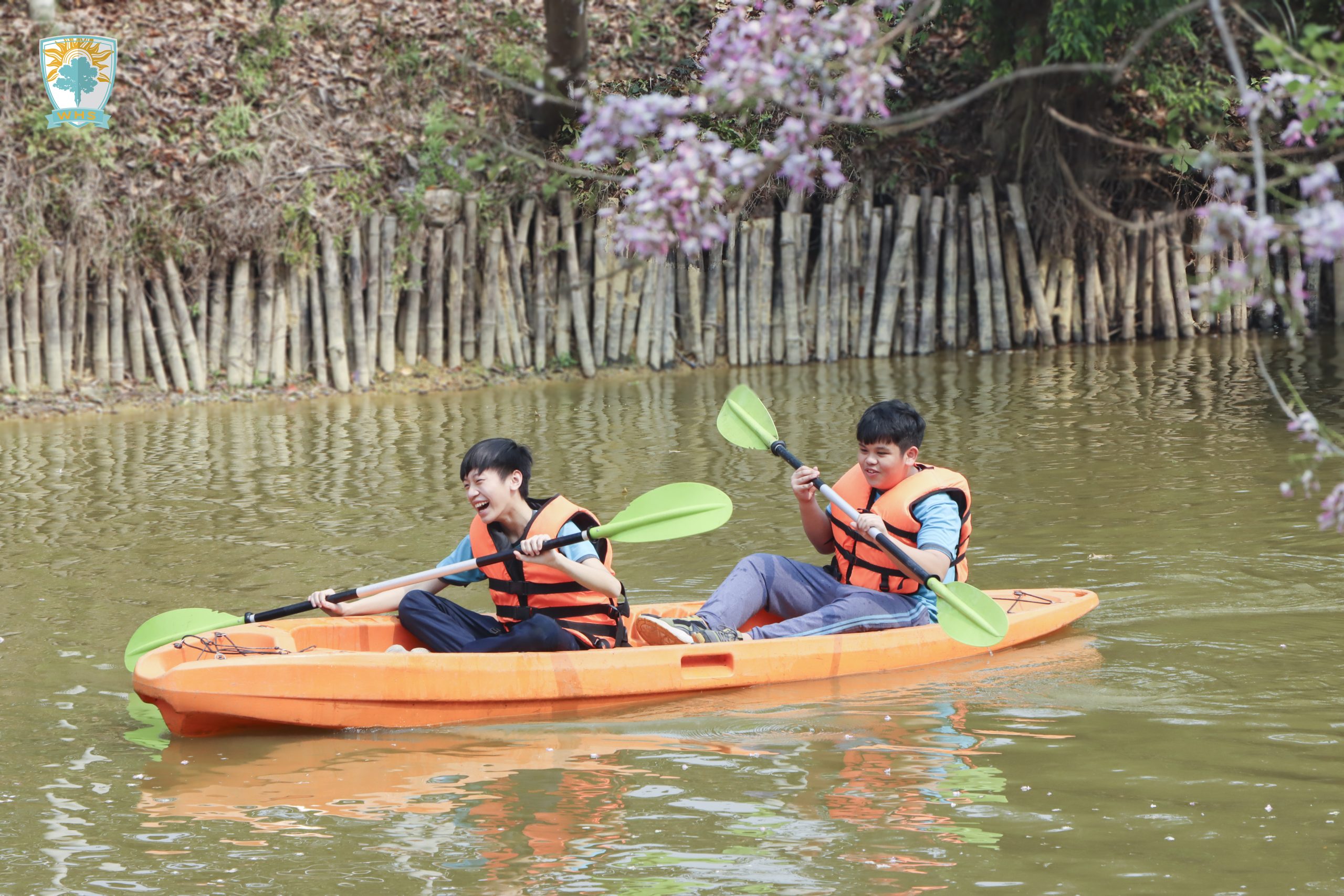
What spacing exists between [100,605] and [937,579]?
359 centimetres

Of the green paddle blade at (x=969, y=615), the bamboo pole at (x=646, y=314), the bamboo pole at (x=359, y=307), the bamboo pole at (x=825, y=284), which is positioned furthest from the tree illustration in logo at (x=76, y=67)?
the green paddle blade at (x=969, y=615)

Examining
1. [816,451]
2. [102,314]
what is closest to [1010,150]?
[816,451]

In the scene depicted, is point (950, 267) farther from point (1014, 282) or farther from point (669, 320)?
point (669, 320)

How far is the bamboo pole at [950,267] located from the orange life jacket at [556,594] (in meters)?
9.00

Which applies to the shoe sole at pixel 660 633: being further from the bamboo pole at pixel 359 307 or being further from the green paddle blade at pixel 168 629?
the bamboo pole at pixel 359 307

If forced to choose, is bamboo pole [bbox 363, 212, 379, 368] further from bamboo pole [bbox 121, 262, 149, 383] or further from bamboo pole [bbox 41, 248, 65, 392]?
bamboo pole [bbox 41, 248, 65, 392]

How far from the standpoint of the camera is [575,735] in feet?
15.5

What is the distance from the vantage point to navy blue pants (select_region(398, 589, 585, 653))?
16.5ft

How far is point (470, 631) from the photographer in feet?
17.2

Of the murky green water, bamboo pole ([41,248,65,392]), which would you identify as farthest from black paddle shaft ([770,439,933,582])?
bamboo pole ([41,248,65,392])

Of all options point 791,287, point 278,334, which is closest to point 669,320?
point 791,287

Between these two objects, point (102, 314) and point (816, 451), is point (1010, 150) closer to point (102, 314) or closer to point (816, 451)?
point (816, 451)

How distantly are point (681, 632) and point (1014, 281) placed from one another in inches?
369

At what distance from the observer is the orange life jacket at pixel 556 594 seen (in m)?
5.11
